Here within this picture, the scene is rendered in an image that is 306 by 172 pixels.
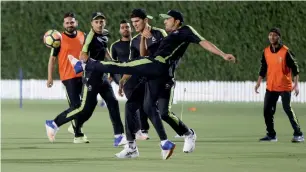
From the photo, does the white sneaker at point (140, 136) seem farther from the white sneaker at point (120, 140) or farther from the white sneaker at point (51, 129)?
the white sneaker at point (51, 129)

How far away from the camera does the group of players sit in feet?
44.7

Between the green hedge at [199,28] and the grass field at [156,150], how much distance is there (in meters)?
12.1

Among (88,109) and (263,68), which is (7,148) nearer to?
(88,109)

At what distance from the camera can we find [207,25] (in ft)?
126

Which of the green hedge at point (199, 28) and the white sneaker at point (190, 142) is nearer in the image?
the white sneaker at point (190, 142)

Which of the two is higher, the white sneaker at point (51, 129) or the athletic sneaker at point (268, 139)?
the white sneaker at point (51, 129)

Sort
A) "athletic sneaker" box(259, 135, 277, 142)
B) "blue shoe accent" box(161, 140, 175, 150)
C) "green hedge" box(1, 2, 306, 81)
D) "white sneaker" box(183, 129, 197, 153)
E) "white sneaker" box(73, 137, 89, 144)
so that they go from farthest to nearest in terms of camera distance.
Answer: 1. "green hedge" box(1, 2, 306, 81)
2. "athletic sneaker" box(259, 135, 277, 142)
3. "white sneaker" box(73, 137, 89, 144)
4. "white sneaker" box(183, 129, 197, 153)
5. "blue shoe accent" box(161, 140, 175, 150)

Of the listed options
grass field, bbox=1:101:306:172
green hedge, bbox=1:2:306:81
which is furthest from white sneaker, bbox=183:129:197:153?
green hedge, bbox=1:2:306:81

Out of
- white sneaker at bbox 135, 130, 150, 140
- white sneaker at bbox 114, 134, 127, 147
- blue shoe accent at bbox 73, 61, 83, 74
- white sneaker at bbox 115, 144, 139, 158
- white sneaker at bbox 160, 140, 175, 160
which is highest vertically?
blue shoe accent at bbox 73, 61, 83, 74

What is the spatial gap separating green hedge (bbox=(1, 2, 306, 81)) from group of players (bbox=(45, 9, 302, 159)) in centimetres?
2005

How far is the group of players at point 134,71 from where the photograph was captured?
13.6m

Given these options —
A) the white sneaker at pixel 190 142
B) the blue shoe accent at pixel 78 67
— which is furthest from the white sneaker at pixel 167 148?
the blue shoe accent at pixel 78 67

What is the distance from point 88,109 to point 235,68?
21928mm

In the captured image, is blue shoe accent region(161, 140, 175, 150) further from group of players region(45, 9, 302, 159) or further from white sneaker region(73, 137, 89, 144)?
white sneaker region(73, 137, 89, 144)
